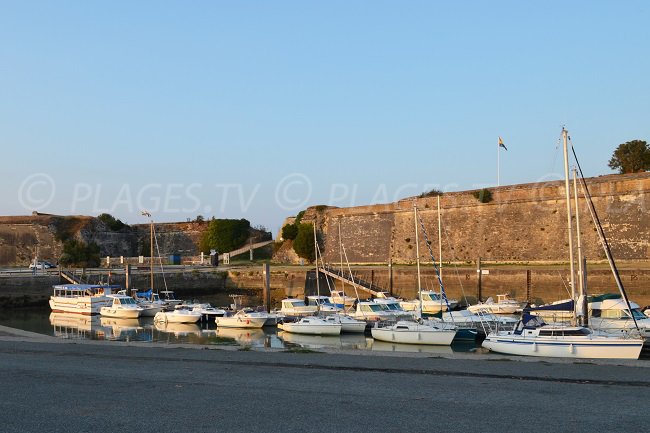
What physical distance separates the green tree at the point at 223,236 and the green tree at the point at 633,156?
132ft

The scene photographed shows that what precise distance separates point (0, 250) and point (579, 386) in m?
67.8

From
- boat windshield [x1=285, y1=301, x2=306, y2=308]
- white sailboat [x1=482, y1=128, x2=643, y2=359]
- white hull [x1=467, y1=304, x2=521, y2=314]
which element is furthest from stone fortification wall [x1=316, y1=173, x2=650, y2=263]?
white sailboat [x1=482, y1=128, x2=643, y2=359]

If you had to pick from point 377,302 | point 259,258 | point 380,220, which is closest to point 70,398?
point 377,302

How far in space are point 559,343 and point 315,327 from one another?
12.3m

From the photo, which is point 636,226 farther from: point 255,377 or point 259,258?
point 259,258

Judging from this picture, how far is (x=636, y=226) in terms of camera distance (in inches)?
1587

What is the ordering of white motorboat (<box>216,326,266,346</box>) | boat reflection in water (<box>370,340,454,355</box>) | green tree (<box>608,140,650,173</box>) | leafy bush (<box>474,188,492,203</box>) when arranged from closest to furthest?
boat reflection in water (<box>370,340,454,355</box>)
white motorboat (<box>216,326,266,346</box>)
leafy bush (<box>474,188,492,203</box>)
green tree (<box>608,140,650,173</box>)

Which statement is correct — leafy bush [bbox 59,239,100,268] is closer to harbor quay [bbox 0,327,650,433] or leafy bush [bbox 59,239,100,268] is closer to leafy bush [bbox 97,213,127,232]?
leafy bush [bbox 97,213,127,232]

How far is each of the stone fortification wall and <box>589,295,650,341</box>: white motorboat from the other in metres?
14.9

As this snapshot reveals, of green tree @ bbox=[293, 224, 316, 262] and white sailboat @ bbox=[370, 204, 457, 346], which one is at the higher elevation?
green tree @ bbox=[293, 224, 316, 262]

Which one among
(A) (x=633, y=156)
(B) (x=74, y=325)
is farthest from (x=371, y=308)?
(A) (x=633, y=156)

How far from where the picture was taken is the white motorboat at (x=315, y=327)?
94.2 ft

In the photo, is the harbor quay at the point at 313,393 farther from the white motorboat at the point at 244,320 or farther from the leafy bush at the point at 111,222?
the leafy bush at the point at 111,222

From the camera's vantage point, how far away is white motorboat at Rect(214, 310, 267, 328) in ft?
106
